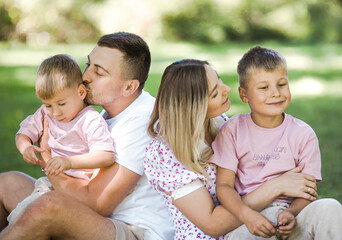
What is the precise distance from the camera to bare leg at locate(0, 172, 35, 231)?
3.27m

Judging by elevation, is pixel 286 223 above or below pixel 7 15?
above

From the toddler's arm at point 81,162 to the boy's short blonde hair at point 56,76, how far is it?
438mm

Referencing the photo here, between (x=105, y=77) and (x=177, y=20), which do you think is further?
(x=177, y=20)

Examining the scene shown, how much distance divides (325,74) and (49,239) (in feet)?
34.7

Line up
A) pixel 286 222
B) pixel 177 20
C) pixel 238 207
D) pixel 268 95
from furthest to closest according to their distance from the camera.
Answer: pixel 177 20, pixel 268 95, pixel 238 207, pixel 286 222

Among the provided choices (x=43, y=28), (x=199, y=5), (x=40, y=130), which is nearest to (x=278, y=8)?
(x=199, y=5)

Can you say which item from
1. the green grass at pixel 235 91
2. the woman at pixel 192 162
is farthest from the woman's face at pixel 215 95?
the green grass at pixel 235 91

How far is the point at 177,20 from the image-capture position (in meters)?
22.7

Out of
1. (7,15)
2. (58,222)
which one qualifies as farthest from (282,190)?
(7,15)

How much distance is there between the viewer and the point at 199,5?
22.9 metres

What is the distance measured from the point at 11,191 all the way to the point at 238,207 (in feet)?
4.96

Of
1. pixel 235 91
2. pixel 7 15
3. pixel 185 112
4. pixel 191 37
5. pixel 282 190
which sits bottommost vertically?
pixel 191 37

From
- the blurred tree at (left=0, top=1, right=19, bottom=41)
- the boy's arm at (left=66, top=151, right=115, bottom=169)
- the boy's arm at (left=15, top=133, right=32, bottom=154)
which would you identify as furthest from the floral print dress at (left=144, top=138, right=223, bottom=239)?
the blurred tree at (left=0, top=1, right=19, bottom=41)

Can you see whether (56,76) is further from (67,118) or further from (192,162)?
(192,162)
